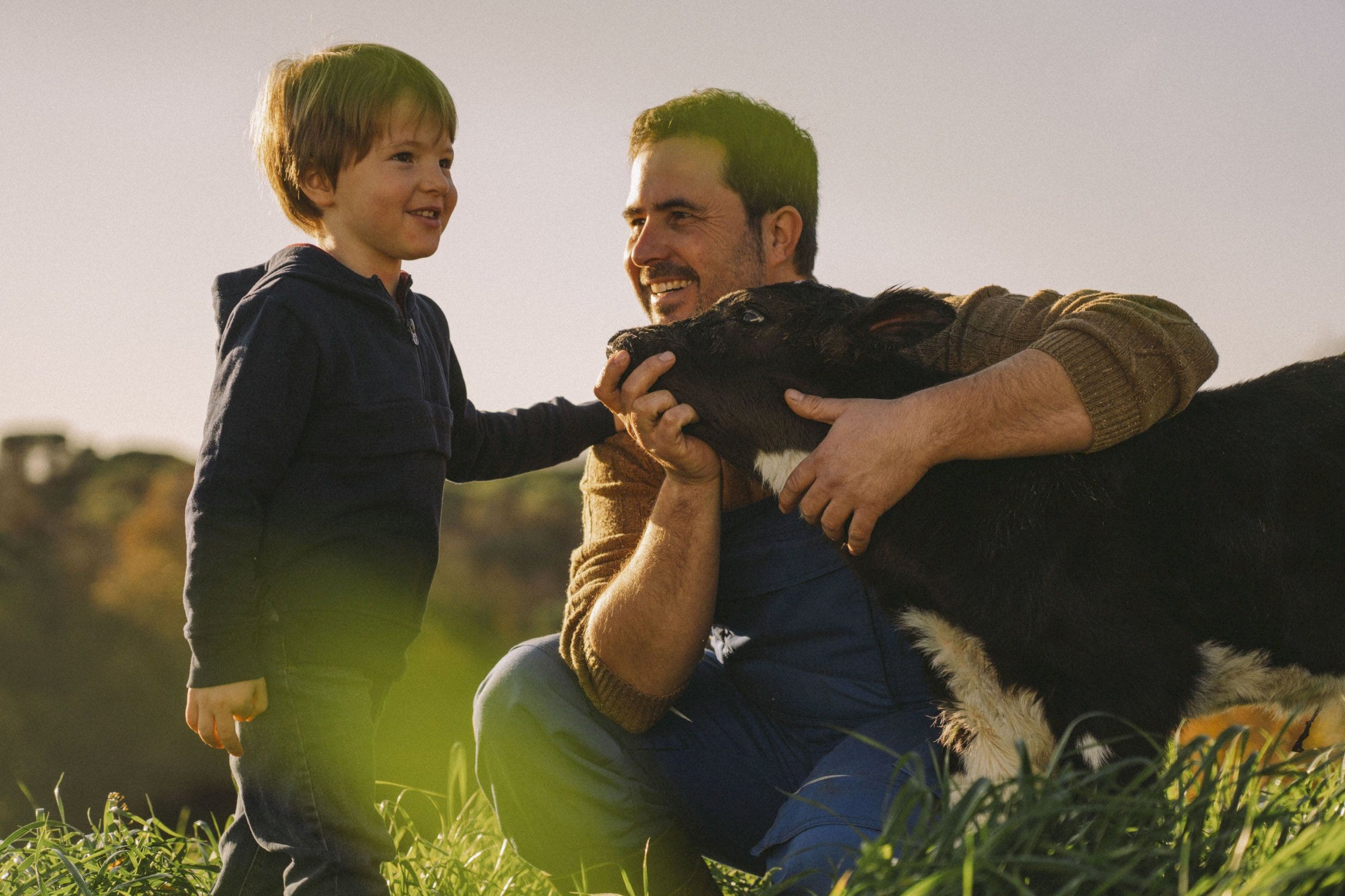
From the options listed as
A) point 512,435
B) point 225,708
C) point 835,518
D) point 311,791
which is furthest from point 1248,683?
point 225,708

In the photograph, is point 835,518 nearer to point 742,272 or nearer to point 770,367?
point 770,367

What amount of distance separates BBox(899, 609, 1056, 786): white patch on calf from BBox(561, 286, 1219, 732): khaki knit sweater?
750mm

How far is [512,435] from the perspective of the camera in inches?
161

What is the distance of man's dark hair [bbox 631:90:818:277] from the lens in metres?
4.80

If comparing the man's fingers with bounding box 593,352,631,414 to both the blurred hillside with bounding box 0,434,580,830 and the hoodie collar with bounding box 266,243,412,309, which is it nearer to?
the hoodie collar with bounding box 266,243,412,309

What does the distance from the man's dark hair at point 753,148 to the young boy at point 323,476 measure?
57.9 inches

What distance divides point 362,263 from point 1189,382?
2.70 meters

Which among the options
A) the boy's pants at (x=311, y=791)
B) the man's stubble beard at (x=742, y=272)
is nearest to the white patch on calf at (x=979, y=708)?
the boy's pants at (x=311, y=791)

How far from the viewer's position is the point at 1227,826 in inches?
95.0

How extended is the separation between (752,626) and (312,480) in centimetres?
173

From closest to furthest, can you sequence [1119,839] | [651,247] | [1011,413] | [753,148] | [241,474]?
[1119,839] → [241,474] → [1011,413] → [651,247] → [753,148]

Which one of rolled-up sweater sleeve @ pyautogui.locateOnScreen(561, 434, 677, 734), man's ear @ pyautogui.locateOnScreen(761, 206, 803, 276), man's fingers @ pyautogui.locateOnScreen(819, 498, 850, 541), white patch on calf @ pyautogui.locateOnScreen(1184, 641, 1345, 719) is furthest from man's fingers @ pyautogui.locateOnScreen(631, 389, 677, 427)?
white patch on calf @ pyautogui.locateOnScreen(1184, 641, 1345, 719)

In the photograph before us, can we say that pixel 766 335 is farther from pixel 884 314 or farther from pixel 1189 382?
pixel 1189 382

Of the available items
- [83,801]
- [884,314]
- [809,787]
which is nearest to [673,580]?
[809,787]
